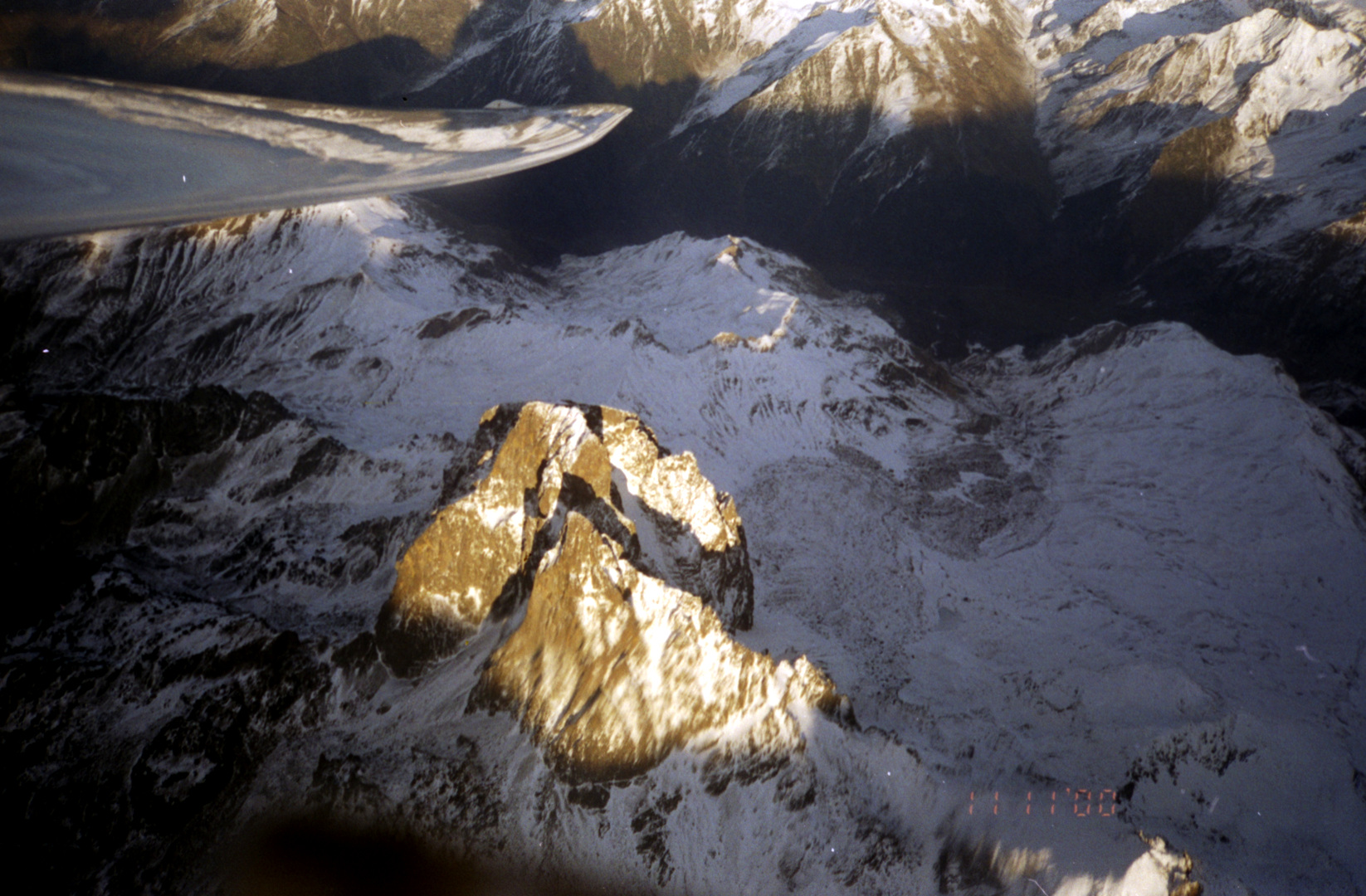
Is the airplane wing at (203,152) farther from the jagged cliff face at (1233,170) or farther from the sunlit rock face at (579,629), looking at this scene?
the jagged cliff face at (1233,170)

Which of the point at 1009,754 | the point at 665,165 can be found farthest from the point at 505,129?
the point at 1009,754

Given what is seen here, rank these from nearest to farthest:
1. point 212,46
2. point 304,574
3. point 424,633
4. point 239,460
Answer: point 424,633 → point 304,574 → point 239,460 → point 212,46

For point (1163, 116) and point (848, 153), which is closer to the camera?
point (1163, 116)

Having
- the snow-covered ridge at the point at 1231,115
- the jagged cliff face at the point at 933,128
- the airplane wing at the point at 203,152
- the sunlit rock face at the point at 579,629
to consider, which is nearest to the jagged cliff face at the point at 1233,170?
the snow-covered ridge at the point at 1231,115

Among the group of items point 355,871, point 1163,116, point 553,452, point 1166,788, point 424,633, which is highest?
point 1163,116

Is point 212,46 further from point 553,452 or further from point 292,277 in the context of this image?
point 553,452

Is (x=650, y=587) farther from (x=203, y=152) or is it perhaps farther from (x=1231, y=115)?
(x=1231, y=115)
